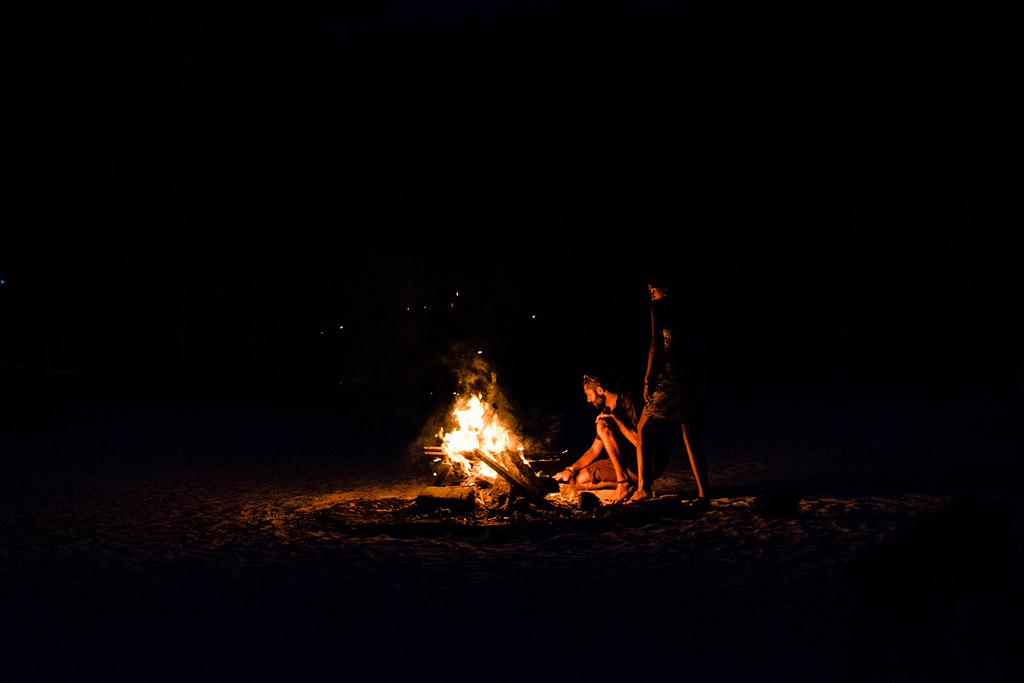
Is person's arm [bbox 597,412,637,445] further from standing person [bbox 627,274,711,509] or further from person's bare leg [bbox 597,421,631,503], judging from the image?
standing person [bbox 627,274,711,509]

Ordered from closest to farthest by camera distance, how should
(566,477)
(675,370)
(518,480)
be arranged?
(675,370)
(518,480)
(566,477)

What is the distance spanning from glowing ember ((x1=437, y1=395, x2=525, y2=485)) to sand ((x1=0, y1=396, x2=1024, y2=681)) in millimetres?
752

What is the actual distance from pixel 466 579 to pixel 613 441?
2.81m

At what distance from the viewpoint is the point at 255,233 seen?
20953 millimetres

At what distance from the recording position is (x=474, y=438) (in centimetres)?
817

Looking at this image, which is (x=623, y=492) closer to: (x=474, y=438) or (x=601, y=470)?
(x=601, y=470)

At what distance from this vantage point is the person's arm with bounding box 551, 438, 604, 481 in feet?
26.5

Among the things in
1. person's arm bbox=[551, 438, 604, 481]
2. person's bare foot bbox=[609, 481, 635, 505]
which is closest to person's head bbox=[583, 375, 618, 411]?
person's arm bbox=[551, 438, 604, 481]

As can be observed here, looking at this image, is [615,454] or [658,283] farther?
[615,454]

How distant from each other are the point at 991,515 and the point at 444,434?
5.45m

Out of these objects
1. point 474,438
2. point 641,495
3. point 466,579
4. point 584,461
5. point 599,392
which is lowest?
point 466,579

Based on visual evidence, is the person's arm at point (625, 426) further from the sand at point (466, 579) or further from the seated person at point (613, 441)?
the sand at point (466, 579)

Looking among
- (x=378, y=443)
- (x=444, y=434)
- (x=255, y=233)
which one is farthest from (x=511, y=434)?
(x=255, y=233)

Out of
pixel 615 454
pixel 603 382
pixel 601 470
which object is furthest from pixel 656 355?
pixel 601 470
